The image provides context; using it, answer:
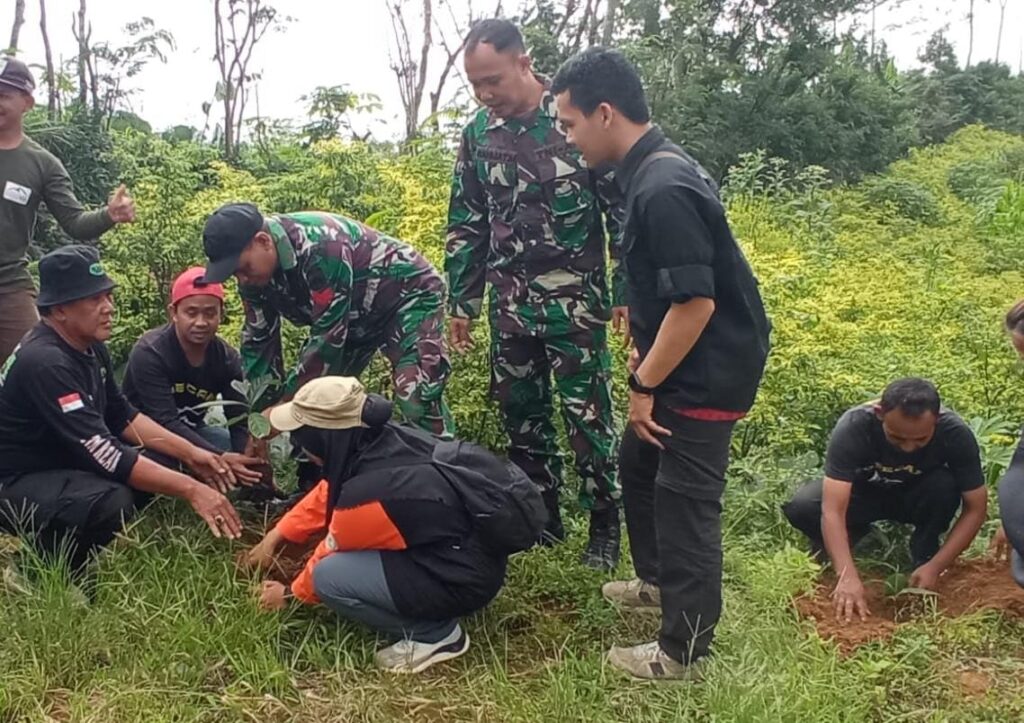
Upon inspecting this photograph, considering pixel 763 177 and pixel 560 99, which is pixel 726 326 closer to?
pixel 560 99

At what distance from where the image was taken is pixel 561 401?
3633 millimetres

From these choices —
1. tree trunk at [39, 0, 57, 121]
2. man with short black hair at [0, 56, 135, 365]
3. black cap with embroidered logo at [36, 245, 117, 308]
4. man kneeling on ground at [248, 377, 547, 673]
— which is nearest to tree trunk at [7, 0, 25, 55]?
tree trunk at [39, 0, 57, 121]

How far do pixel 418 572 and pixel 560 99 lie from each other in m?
1.44

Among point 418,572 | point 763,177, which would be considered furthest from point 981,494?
point 763,177

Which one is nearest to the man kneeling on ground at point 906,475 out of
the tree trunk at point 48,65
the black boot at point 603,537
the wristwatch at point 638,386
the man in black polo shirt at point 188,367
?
the black boot at point 603,537

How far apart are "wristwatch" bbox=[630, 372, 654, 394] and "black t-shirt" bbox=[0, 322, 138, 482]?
1.76 m

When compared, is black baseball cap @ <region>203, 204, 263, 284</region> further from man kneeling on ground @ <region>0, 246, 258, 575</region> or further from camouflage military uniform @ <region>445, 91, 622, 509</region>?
camouflage military uniform @ <region>445, 91, 622, 509</region>

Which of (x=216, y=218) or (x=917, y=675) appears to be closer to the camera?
(x=917, y=675)

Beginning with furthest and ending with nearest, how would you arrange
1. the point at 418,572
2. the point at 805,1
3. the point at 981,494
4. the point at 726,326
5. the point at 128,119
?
the point at 805,1 < the point at 128,119 < the point at 981,494 < the point at 418,572 < the point at 726,326

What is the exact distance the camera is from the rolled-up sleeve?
2461 millimetres

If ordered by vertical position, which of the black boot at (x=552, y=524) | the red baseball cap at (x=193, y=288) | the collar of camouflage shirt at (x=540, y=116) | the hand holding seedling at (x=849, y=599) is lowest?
the hand holding seedling at (x=849, y=599)

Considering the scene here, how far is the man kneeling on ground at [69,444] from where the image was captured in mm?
3230

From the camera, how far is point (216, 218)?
124 inches

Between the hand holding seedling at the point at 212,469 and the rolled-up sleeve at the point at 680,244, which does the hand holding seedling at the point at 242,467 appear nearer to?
the hand holding seedling at the point at 212,469
